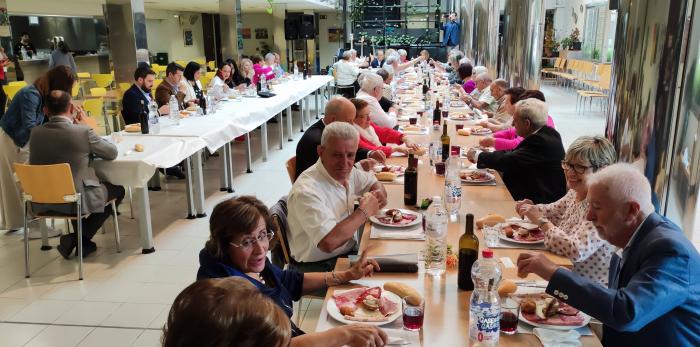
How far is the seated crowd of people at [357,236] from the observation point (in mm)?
1019

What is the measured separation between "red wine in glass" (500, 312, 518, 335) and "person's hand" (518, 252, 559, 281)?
0.65 feet

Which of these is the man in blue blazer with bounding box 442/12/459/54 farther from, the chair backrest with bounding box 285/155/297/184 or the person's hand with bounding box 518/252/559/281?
the person's hand with bounding box 518/252/559/281

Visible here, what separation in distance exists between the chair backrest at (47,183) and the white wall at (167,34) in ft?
46.2

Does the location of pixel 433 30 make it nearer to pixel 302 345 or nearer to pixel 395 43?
pixel 395 43

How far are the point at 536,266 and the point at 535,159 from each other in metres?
1.91

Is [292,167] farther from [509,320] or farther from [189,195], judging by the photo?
[509,320]

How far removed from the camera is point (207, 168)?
7.32m

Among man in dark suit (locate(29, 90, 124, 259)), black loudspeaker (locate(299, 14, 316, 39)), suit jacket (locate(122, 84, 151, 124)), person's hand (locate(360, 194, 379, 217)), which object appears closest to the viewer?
person's hand (locate(360, 194, 379, 217))

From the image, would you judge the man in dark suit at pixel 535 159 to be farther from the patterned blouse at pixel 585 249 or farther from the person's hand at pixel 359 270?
the person's hand at pixel 359 270

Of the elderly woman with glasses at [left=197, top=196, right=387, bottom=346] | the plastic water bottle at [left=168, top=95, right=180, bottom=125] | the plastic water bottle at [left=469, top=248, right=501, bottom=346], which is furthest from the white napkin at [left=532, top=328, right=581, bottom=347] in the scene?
the plastic water bottle at [left=168, top=95, right=180, bottom=125]

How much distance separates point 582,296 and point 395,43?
18779mm

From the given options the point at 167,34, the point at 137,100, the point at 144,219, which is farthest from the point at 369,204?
the point at 167,34

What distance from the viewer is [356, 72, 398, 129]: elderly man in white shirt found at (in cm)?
562

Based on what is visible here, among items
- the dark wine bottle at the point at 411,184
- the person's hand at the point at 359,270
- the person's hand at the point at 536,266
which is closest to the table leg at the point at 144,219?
the dark wine bottle at the point at 411,184
